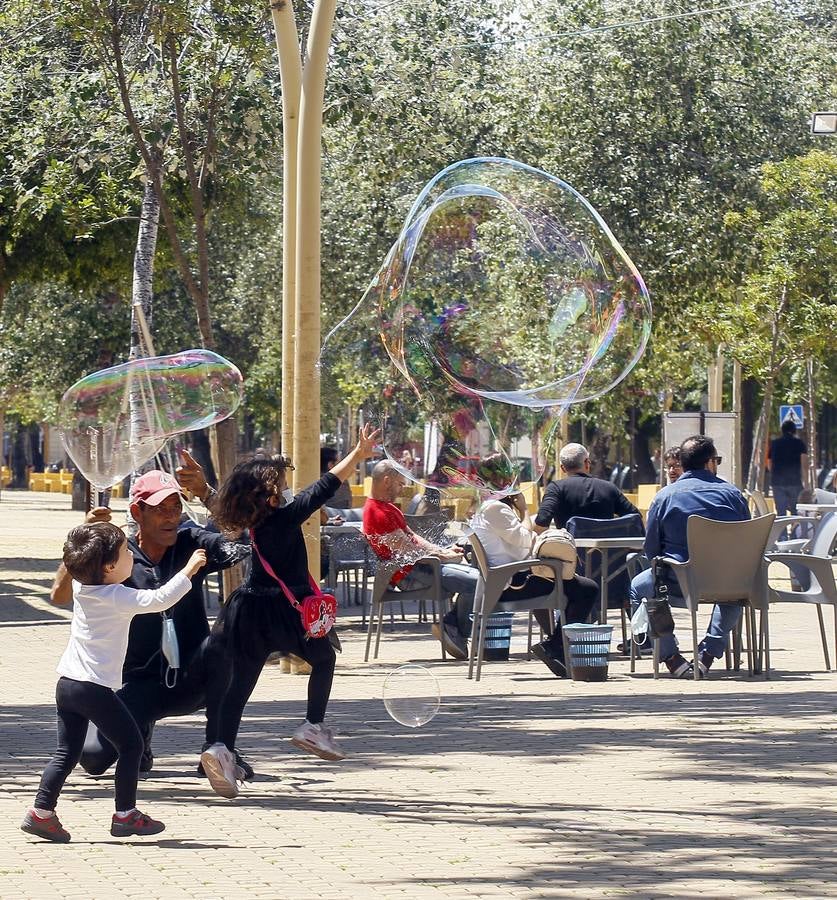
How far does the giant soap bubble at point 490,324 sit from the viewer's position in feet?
35.6

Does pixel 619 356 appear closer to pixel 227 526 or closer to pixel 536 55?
pixel 227 526

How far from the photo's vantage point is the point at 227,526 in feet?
26.6

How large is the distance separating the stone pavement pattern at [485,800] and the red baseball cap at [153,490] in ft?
4.31

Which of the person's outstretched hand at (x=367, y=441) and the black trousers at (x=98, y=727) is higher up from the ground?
the person's outstretched hand at (x=367, y=441)

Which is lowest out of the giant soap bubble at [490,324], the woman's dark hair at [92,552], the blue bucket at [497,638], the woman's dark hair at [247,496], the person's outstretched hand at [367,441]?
the blue bucket at [497,638]

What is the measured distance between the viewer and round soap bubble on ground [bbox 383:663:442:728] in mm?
9648

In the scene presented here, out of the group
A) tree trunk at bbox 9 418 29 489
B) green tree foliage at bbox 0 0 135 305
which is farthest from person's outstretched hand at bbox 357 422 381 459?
tree trunk at bbox 9 418 29 489

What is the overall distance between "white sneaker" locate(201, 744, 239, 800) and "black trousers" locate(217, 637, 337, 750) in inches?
4.7

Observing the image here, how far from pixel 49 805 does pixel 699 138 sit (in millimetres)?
22390

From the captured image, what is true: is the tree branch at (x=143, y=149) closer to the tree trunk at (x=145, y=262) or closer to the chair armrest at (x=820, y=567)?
the tree trunk at (x=145, y=262)

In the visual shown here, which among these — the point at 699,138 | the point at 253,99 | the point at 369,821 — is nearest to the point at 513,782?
the point at 369,821

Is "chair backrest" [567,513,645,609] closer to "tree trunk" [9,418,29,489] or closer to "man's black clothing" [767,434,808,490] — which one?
"man's black clothing" [767,434,808,490]

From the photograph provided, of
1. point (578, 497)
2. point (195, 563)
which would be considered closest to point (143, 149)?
point (578, 497)

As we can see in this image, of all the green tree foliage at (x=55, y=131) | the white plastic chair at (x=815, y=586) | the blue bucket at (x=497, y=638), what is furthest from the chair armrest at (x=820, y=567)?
the green tree foliage at (x=55, y=131)
